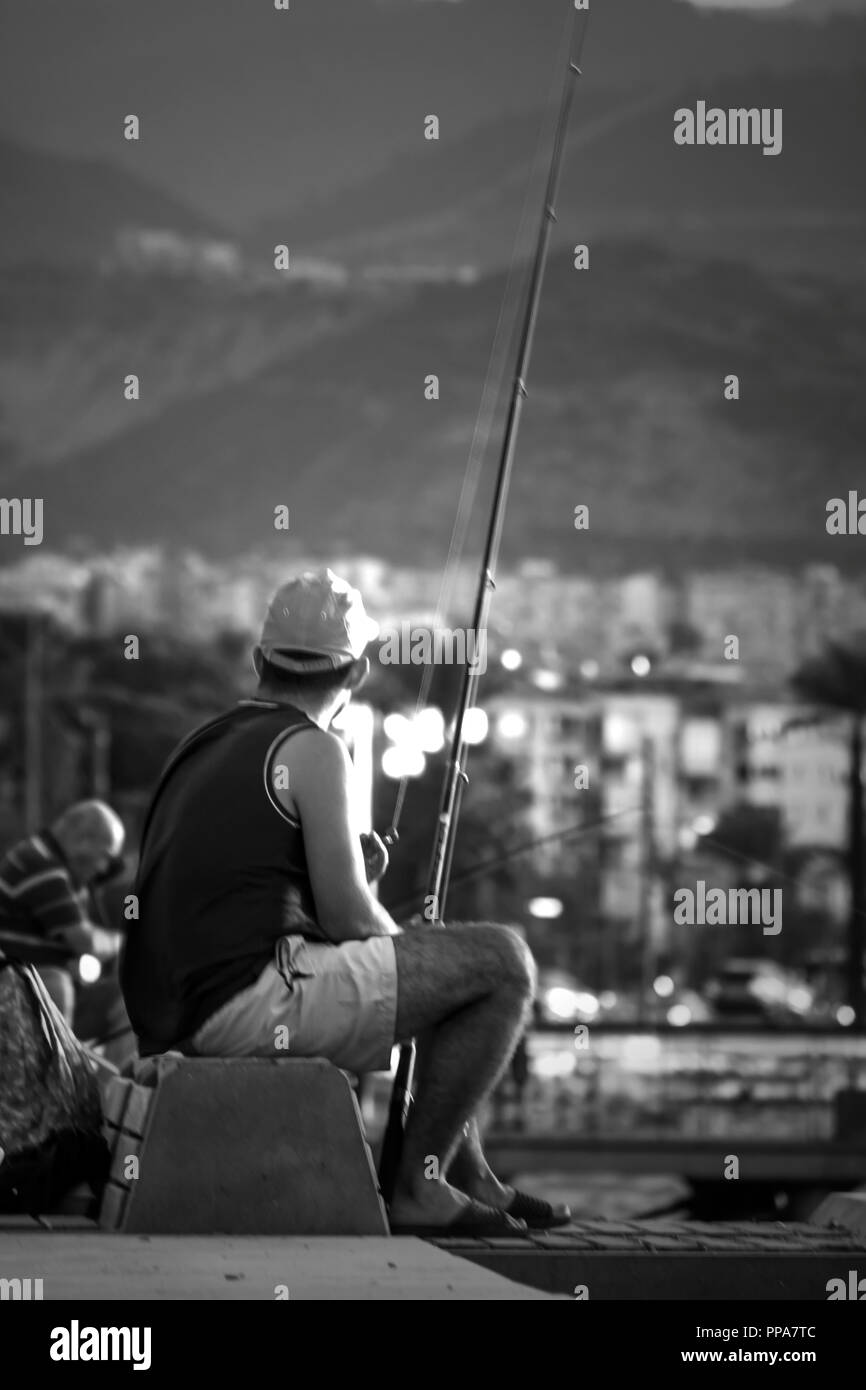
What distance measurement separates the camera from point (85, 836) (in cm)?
1062

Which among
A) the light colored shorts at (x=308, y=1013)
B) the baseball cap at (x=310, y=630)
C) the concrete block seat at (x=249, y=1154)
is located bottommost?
the concrete block seat at (x=249, y=1154)

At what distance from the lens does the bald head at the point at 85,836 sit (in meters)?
10.6

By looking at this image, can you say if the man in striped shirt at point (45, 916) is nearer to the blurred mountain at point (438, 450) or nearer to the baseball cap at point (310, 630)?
the baseball cap at point (310, 630)

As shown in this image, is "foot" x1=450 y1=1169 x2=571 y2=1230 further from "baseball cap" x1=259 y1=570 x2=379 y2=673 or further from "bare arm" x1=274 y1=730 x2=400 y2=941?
"baseball cap" x1=259 y1=570 x2=379 y2=673

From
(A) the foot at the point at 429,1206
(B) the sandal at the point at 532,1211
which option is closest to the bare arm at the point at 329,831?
(A) the foot at the point at 429,1206

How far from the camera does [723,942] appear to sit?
124 m

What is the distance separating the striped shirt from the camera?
33.5 ft

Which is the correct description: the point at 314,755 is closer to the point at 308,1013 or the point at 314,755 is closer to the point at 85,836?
the point at 308,1013

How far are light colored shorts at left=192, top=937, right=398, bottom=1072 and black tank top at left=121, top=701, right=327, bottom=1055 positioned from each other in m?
0.04

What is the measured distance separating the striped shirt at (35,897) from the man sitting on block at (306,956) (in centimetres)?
468

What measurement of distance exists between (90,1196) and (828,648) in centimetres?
8687

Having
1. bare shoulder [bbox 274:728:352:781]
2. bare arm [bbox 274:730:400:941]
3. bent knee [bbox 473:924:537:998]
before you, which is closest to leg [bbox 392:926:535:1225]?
bent knee [bbox 473:924:537:998]
